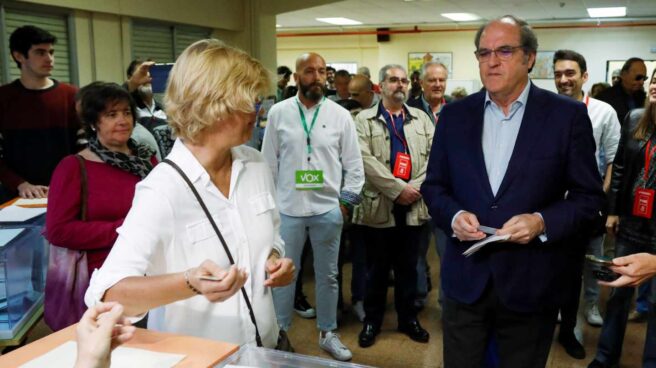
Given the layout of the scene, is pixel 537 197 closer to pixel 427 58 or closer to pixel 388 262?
pixel 388 262

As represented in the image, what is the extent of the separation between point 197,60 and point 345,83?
4.54 m

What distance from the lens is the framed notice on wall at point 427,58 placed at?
14.8 meters

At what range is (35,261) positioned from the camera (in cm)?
279

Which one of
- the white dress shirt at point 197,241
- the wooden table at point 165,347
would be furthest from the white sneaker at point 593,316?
the wooden table at point 165,347

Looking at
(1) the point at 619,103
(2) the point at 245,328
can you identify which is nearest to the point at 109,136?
(2) the point at 245,328

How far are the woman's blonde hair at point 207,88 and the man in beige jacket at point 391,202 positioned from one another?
Result: 1911 millimetres

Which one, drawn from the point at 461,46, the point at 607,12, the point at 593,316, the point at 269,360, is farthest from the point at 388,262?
the point at 461,46

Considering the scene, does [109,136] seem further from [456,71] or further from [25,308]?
[456,71]

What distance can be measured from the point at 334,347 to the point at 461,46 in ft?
42.4

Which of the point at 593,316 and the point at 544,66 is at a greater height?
the point at 544,66

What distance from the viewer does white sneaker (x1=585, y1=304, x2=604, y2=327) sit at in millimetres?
3502

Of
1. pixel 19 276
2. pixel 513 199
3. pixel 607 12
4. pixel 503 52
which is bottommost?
pixel 19 276

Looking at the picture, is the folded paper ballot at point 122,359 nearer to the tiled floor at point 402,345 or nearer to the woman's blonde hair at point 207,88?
the woman's blonde hair at point 207,88

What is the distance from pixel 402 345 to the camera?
325 centimetres
